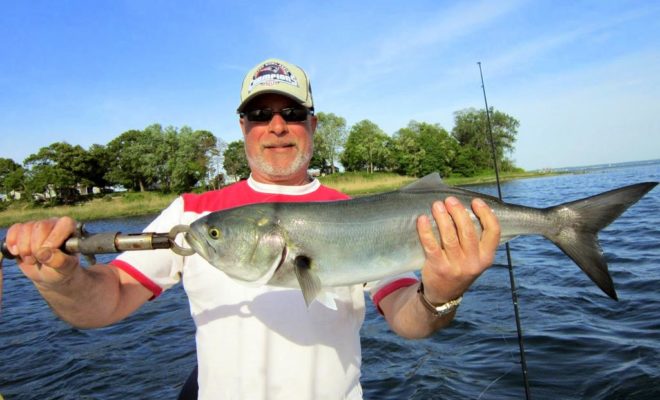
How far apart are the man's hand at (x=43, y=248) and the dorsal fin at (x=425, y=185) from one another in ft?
6.87

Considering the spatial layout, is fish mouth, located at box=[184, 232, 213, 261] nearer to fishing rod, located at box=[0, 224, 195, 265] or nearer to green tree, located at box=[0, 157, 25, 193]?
fishing rod, located at box=[0, 224, 195, 265]

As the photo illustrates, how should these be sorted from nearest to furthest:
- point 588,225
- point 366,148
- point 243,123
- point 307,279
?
point 307,279 < point 588,225 < point 243,123 < point 366,148

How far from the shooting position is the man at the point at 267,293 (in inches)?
106

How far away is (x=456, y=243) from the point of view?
107 inches

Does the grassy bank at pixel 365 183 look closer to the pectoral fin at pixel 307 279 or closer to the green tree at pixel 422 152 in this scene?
the green tree at pixel 422 152

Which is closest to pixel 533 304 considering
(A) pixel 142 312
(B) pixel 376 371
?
(B) pixel 376 371

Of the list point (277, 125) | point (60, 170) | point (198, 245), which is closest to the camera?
point (198, 245)

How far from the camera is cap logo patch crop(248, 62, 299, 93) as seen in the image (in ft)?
12.1

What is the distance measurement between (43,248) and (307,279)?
150 centimetres

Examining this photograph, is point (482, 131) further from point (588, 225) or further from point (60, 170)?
A: point (588, 225)

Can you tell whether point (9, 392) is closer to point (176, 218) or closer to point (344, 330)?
point (176, 218)

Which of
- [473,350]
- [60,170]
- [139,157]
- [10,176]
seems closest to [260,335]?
[473,350]

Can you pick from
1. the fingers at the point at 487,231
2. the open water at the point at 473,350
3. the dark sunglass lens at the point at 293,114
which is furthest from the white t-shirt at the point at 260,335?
the open water at the point at 473,350

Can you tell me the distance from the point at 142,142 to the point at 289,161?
7991cm
